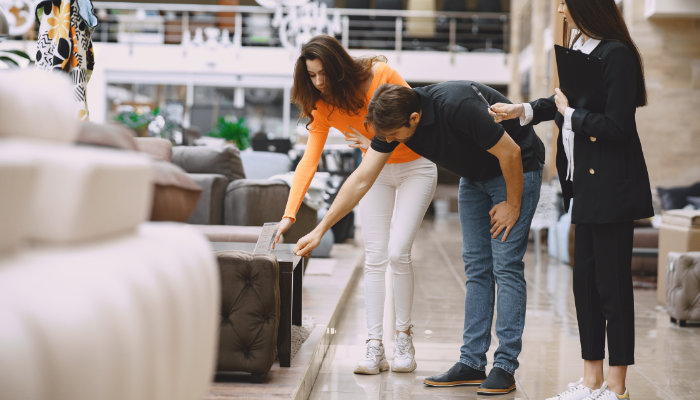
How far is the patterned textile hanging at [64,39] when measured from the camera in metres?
3.12

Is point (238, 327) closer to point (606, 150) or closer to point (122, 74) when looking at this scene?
point (606, 150)

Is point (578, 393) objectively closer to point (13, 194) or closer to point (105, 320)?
point (105, 320)

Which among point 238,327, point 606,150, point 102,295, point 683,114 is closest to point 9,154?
point 102,295

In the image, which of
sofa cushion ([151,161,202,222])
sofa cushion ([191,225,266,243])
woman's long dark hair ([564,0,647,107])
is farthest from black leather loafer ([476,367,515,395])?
sofa cushion ([151,161,202,222])

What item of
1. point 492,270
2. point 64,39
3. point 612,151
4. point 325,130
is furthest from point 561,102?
point 64,39

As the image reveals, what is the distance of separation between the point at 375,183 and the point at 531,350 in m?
1.20

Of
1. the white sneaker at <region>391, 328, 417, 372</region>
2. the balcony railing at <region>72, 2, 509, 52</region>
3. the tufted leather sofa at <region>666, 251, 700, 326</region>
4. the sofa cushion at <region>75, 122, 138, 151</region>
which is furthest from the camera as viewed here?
the balcony railing at <region>72, 2, 509, 52</region>

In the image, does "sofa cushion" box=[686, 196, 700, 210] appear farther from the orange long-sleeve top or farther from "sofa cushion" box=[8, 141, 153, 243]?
"sofa cushion" box=[8, 141, 153, 243]

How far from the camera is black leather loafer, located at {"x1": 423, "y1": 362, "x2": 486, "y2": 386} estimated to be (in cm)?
269

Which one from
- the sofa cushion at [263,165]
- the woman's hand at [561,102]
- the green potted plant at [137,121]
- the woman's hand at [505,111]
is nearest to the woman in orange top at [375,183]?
the woman's hand at [505,111]

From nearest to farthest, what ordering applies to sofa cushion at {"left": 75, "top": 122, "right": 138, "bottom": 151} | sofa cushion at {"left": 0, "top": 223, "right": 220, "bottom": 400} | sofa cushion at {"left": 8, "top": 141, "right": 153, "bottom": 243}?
sofa cushion at {"left": 0, "top": 223, "right": 220, "bottom": 400}, sofa cushion at {"left": 8, "top": 141, "right": 153, "bottom": 243}, sofa cushion at {"left": 75, "top": 122, "right": 138, "bottom": 151}

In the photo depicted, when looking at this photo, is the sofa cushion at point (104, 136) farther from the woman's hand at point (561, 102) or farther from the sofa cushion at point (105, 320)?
the woman's hand at point (561, 102)

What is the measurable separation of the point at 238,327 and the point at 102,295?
1.47 m

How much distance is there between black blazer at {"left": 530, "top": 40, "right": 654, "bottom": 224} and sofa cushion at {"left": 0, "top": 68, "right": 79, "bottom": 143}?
1.54 m
